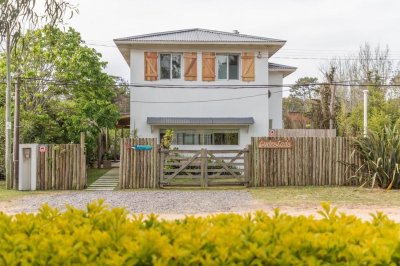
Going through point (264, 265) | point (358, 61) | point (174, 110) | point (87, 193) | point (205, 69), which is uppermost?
point (358, 61)

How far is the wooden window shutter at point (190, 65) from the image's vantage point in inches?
866

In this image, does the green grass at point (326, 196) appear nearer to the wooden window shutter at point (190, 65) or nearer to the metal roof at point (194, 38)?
the wooden window shutter at point (190, 65)

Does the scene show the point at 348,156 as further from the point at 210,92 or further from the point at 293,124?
the point at 293,124

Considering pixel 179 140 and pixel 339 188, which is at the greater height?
pixel 179 140

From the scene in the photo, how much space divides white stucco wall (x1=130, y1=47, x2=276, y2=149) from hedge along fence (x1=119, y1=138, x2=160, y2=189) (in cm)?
599

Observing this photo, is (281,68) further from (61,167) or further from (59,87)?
(61,167)

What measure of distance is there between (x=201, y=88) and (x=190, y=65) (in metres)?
1.17

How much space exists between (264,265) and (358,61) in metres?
39.1

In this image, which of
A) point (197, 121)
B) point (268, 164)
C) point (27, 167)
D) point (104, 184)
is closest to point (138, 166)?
point (104, 184)

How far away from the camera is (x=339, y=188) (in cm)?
1600

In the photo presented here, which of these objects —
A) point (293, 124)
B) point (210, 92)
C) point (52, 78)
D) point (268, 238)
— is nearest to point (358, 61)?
point (293, 124)

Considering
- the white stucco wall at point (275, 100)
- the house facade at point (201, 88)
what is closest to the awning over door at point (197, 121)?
the house facade at point (201, 88)

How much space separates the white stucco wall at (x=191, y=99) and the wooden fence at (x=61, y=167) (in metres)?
6.45

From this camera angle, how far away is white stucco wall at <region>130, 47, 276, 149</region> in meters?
22.0
